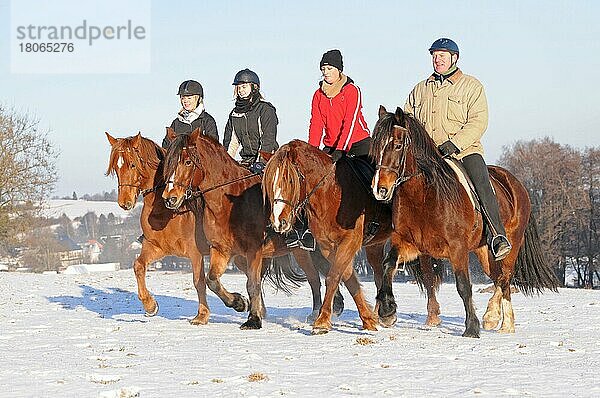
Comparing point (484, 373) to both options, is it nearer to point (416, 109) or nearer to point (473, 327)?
point (473, 327)

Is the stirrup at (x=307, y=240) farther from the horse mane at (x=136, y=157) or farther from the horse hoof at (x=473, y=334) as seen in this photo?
the horse mane at (x=136, y=157)

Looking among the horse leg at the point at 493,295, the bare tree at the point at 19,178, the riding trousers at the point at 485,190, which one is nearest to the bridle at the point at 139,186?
the riding trousers at the point at 485,190

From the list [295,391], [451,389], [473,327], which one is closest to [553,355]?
[473,327]

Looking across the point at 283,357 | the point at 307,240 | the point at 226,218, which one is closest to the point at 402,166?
the point at 307,240

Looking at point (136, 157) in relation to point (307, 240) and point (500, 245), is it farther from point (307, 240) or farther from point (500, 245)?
point (500, 245)

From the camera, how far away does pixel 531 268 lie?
10875 mm

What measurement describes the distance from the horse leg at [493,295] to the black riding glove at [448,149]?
4.61 ft

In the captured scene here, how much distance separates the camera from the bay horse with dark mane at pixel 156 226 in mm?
10414

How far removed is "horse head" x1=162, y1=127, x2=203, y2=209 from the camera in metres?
9.55

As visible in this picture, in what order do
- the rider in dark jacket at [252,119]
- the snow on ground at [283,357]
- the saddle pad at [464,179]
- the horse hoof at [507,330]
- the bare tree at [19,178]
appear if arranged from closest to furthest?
the snow on ground at [283,357], the saddle pad at [464,179], the horse hoof at [507,330], the rider in dark jacket at [252,119], the bare tree at [19,178]

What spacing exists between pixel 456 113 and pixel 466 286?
2.06 meters

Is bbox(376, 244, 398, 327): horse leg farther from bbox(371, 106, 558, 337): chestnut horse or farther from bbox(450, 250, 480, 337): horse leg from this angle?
bbox(450, 250, 480, 337): horse leg

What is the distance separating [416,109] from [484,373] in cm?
410

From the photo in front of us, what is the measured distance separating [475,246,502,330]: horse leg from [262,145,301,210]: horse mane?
276 cm
